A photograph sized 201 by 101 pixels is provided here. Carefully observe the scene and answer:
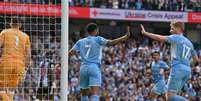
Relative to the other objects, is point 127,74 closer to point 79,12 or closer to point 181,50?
point 79,12

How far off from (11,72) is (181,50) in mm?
3309

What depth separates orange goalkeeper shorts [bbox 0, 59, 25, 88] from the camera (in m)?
13.5

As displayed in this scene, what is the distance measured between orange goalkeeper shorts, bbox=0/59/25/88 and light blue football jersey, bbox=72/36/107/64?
1.50 m

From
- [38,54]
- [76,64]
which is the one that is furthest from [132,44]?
[38,54]

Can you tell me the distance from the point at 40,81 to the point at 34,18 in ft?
4.77

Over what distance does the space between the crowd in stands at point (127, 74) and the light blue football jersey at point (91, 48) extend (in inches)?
497

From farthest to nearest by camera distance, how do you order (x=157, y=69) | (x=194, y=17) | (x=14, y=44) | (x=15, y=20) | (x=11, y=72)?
1. (x=194, y=17)
2. (x=157, y=69)
3. (x=15, y=20)
4. (x=14, y=44)
5. (x=11, y=72)

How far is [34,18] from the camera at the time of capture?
49.8 ft

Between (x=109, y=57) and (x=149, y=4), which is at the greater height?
(x=149, y=4)

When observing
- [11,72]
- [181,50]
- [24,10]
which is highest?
[24,10]

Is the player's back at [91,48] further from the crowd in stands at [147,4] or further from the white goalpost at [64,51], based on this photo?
the crowd in stands at [147,4]

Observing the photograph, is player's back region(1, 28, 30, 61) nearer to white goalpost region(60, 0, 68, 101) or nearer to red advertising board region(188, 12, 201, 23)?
white goalpost region(60, 0, 68, 101)

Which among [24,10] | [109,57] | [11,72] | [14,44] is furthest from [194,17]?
[11,72]

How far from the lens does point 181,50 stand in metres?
13.1
